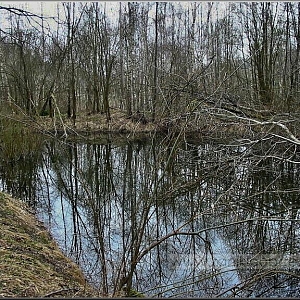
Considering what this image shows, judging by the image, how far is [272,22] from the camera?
621 inches

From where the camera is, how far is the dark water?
416 centimetres

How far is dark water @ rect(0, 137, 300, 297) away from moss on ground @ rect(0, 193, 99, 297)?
239 mm

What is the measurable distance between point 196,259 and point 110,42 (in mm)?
18881

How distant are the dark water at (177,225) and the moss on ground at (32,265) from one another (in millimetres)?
239

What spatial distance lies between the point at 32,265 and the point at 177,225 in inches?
96.2

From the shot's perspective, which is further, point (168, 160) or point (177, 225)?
point (177, 225)

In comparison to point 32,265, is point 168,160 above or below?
above

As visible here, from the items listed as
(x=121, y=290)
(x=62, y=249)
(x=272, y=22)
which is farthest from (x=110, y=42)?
(x=121, y=290)

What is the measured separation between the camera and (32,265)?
4.50 meters

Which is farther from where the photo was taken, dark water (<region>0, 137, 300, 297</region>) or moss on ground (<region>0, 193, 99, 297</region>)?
dark water (<region>0, 137, 300, 297</region>)

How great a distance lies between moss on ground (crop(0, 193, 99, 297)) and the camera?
12.6ft

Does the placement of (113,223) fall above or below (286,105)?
below

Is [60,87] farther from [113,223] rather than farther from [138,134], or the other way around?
[113,223]

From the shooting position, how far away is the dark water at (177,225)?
4.16 m
